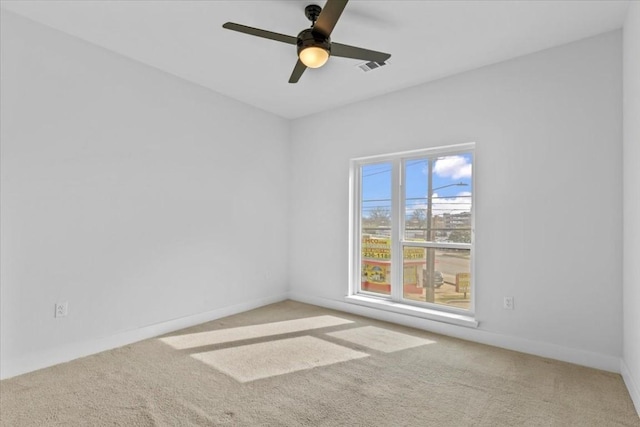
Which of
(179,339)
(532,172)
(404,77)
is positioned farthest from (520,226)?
(179,339)

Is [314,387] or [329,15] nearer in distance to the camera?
[329,15]

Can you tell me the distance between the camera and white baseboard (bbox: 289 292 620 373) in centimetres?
262

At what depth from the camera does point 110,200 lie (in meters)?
3.03

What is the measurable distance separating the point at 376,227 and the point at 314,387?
2.27m

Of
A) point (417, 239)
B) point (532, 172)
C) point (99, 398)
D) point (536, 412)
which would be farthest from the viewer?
point (417, 239)

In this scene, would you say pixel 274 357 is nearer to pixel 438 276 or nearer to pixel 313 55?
pixel 438 276

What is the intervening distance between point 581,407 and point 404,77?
10.3ft

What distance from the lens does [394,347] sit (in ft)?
10.1

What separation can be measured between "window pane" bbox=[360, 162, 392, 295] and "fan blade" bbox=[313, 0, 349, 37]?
7.65ft

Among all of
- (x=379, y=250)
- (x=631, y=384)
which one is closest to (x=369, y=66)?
(x=379, y=250)

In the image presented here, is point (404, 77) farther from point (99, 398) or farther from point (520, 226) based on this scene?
point (99, 398)

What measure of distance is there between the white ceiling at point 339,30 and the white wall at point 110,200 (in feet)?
1.16

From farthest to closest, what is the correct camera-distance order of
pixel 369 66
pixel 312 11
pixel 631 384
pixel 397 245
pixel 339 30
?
pixel 397 245
pixel 369 66
pixel 339 30
pixel 312 11
pixel 631 384

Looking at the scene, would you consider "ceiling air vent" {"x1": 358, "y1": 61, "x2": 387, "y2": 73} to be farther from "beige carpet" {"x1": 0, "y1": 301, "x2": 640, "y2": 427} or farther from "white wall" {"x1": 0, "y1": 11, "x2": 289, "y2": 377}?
"beige carpet" {"x1": 0, "y1": 301, "x2": 640, "y2": 427}
